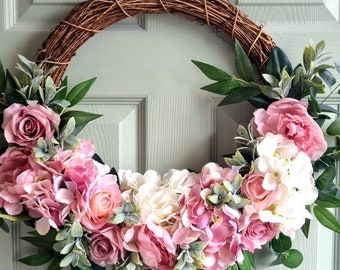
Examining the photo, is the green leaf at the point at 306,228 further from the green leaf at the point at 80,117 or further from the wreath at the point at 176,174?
the green leaf at the point at 80,117

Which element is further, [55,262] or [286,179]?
[55,262]

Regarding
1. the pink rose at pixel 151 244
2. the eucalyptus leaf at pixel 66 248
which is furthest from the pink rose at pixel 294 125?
the eucalyptus leaf at pixel 66 248

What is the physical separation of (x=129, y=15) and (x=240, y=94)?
8.6 inches

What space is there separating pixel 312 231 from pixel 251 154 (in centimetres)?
19

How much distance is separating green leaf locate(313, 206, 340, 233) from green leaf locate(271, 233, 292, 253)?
0.06 metres

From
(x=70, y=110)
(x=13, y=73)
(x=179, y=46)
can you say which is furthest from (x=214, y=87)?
(x=13, y=73)

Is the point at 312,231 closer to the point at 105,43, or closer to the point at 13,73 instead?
the point at 105,43

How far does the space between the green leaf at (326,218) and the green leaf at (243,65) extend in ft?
0.78

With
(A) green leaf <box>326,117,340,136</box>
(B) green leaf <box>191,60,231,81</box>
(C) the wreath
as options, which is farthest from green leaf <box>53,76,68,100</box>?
(A) green leaf <box>326,117,340,136</box>

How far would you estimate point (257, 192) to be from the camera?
85cm

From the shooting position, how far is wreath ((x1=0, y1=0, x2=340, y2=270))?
84cm

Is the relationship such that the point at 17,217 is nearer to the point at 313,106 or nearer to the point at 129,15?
the point at 129,15

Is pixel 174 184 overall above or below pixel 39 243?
above

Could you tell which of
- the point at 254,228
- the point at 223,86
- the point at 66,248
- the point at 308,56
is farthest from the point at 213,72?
the point at 66,248
